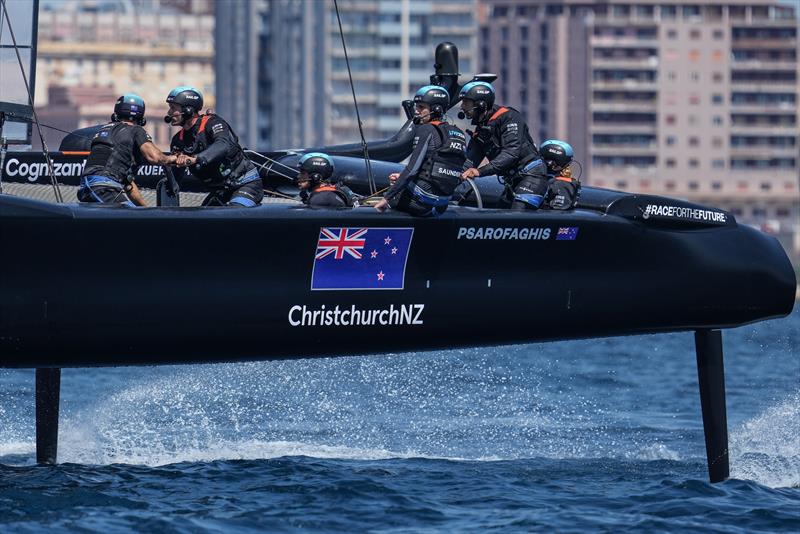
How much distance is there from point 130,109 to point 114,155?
381mm

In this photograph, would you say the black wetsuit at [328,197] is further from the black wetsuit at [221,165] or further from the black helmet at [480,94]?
the black helmet at [480,94]

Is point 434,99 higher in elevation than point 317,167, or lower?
higher

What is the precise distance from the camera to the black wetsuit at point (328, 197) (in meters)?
12.8

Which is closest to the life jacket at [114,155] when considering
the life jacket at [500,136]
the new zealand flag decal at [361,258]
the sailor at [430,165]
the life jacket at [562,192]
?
Result: the new zealand flag decal at [361,258]

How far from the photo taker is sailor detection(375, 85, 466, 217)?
461 inches

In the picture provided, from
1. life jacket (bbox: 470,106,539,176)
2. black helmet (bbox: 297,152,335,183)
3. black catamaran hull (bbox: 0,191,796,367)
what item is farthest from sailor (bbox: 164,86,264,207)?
life jacket (bbox: 470,106,539,176)

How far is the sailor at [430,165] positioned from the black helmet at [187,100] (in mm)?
1710

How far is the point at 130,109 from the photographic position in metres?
12.6

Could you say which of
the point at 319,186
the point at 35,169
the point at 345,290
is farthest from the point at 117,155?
the point at 35,169

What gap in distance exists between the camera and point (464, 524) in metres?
11.2

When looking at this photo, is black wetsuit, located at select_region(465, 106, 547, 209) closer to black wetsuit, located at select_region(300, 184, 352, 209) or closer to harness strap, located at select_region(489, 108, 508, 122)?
harness strap, located at select_region(489, 108, 508, 122)

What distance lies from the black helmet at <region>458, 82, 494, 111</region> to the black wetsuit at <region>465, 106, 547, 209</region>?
0.32 feet

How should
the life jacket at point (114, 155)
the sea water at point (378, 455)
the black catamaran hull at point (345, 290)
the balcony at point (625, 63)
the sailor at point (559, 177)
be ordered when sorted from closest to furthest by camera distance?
the black catamaran hull at point (345, 290) < the sea water at point (378, 455) < the life jacket at point (114, 155) < the sailor at point (559, 177) < the balcony at point (625, 63)

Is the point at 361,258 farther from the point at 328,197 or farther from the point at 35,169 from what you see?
the point at 35,169
